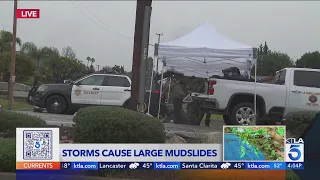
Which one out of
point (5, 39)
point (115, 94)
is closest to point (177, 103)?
point (115, 94)

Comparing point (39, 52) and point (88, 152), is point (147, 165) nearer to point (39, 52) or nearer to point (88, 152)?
point (88, 152)

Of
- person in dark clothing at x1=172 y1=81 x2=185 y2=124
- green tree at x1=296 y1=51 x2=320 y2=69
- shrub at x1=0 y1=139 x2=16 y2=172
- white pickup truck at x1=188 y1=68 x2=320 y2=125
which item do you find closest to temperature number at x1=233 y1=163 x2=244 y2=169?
shrub at x1=0 y1=139 x2=16 y2=172

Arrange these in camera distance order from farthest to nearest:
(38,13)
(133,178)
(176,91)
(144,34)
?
(176,91), (38,13), (144,34), (133,178)

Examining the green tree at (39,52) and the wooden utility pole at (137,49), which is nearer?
the wooden utility pole at (137,49)

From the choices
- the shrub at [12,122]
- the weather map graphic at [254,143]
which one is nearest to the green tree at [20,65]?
the shrub at [12,122]

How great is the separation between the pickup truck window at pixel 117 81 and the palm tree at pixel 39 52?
4025 cm

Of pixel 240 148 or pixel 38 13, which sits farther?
pixel 38 13

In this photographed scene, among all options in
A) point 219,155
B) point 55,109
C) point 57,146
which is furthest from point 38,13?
point 219,155

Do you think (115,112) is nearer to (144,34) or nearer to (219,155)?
(219,155)

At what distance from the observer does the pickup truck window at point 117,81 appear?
13.8m

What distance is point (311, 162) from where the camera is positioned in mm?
5113

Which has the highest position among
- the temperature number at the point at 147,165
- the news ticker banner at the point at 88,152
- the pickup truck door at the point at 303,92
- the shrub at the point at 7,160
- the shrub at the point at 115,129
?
the pickup truck door at the point at 303,92

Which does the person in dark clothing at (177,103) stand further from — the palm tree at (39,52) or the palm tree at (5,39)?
the palm tree at (39,52)

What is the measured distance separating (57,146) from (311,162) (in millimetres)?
3170
